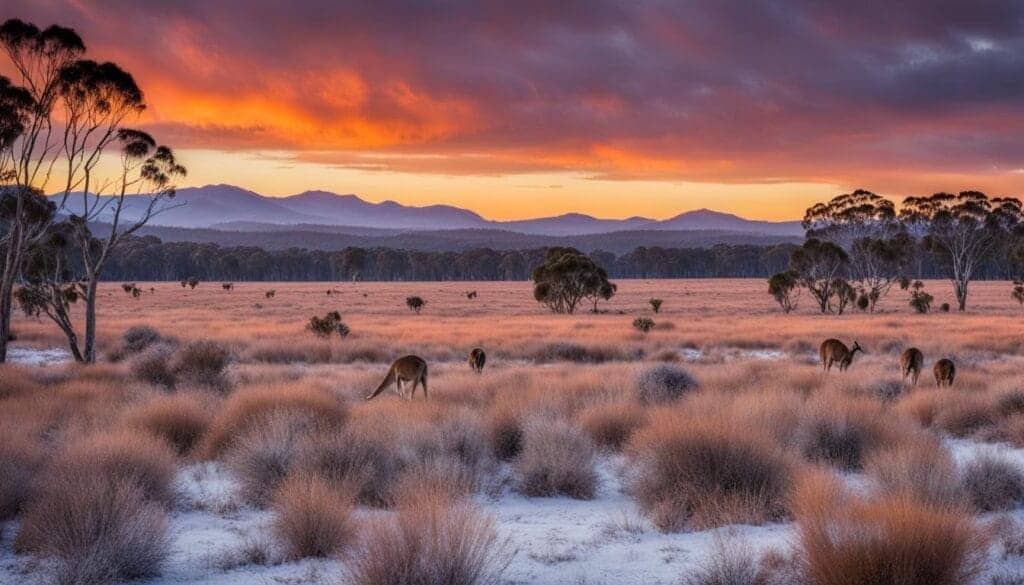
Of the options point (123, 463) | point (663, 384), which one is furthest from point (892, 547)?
point (663, 384)

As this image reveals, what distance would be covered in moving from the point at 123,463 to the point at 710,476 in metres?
5.95

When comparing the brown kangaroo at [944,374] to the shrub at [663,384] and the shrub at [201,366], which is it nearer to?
the shrub at [663,384]

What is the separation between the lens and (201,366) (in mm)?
17094

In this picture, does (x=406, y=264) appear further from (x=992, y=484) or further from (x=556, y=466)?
(x=992, y=484)

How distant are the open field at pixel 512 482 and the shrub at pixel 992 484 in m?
0.03

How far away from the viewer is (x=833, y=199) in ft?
200

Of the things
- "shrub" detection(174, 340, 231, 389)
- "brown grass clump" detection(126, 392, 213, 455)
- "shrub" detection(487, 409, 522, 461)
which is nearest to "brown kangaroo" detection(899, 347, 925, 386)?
"shrub" detection(487, 409, 522, 461)

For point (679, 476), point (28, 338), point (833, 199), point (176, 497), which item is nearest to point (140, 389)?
point (176, 497)

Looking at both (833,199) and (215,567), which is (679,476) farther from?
(833,199)

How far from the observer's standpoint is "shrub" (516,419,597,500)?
9086mm

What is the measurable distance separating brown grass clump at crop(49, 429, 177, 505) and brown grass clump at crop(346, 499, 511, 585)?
3.20 metres

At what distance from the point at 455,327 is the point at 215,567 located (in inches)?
1273

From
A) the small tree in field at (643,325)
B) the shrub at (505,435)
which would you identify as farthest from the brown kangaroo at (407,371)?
the small tree in field at (643,325)

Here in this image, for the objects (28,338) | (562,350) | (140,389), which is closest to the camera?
(140,389)
